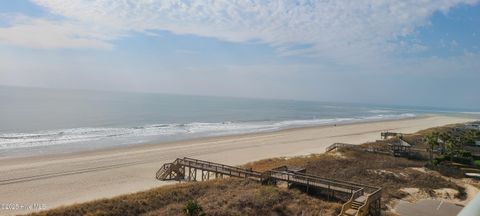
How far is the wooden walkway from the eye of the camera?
19844 millimetres

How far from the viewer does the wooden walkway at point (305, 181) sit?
1984 cm

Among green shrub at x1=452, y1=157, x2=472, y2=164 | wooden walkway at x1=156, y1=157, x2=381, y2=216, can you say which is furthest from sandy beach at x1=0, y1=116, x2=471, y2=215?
green shrub at x1=452, y1=157, x2=472, y2=164

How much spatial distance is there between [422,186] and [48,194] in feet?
85.7

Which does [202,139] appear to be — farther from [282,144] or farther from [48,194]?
[48,194]

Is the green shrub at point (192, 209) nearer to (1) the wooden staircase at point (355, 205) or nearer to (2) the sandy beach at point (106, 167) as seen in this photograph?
(1) the wooden staircase at point (355, 205)

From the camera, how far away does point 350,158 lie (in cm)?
3641

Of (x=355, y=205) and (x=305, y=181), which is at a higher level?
(x=305, y=181)

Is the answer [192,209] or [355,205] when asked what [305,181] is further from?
[192,209]

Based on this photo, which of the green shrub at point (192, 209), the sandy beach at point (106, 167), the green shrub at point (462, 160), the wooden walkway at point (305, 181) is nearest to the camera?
the green shrub at point (192, 209)

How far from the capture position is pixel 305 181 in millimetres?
23656

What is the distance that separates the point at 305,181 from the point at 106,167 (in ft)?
65.0

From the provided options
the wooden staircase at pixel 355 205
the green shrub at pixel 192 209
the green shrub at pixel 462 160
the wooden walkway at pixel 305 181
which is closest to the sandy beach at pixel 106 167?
the wooden walkway at pixel 305 181

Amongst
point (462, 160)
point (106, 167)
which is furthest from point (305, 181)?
point (462, 160)

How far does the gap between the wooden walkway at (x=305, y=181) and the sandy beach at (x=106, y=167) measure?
2.46 meters
